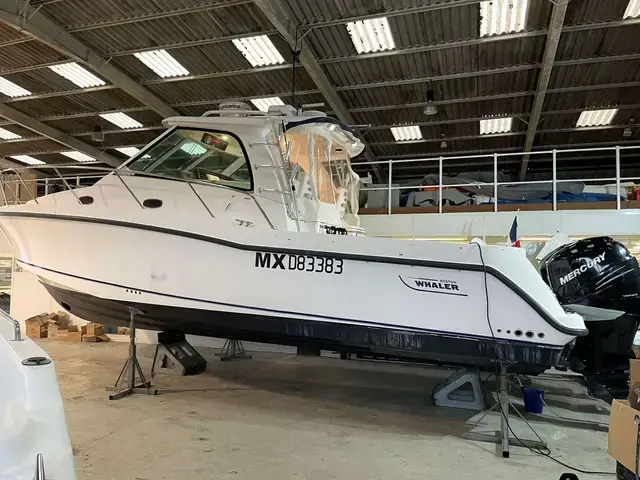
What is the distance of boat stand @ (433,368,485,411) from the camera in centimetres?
426

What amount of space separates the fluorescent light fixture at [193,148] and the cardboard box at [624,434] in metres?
3.70

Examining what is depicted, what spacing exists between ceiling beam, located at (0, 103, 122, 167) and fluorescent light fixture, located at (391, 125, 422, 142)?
745cm

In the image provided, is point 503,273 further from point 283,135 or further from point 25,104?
point 25,104

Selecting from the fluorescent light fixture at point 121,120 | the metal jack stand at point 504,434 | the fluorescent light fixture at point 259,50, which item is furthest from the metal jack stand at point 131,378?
the fluorescent light fixture at point 121,120

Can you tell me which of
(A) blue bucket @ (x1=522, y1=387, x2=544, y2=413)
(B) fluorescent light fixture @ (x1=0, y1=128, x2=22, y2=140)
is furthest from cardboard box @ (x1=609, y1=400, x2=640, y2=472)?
(B) fluorescent light fixture @ (x1=0, y1=128, x2=22, y2=140)

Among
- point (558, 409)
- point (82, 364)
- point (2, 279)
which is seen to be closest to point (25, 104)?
Answer: point (2, 279)

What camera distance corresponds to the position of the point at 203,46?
6.74 m

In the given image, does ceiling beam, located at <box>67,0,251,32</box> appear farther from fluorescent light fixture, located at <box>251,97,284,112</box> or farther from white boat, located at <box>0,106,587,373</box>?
fluorescent light fixture, located at <box>251,97,284,112</box>

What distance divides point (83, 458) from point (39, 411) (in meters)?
1.75

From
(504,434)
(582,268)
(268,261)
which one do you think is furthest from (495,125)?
(504,434)

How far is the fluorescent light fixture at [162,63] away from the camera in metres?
7.06

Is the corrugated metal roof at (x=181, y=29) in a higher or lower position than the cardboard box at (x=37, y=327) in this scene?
higher

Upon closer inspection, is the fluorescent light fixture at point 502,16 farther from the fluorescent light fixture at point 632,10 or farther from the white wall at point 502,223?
the white wall at point 502,223

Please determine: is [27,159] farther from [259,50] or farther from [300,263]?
[300,263]
